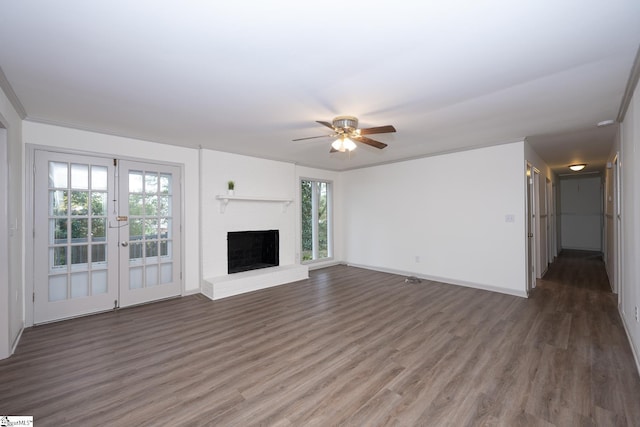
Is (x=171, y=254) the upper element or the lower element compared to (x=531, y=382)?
upper

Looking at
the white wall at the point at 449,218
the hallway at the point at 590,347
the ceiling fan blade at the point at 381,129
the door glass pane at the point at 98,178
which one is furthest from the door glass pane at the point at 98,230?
the hallway at the point at 590,347

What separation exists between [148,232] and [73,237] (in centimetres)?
85

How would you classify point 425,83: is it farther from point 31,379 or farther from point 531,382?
point 31,379

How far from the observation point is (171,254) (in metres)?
4.40

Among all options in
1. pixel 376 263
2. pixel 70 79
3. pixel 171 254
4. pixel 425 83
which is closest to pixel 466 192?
pixel 376 263

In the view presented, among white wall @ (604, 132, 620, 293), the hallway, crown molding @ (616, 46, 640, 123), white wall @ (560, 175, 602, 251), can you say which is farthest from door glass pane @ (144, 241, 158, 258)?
white wall @ (560, 175, 602, 251)

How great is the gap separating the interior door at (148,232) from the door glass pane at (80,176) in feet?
1.20

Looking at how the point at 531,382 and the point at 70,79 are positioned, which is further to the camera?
the point at 70,79

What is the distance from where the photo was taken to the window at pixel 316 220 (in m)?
6.55

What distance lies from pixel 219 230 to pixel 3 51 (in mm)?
3269

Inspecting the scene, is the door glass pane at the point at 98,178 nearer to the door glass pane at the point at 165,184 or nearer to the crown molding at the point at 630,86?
the door glass pane at the point at 165,184

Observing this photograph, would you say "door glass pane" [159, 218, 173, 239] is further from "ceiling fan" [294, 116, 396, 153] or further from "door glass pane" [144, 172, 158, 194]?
"ceiling fan" [294, 116, 396, 153]

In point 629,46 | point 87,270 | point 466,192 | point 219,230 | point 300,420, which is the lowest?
point 300,420

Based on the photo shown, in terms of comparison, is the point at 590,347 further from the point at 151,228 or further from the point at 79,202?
the point at 79,202
